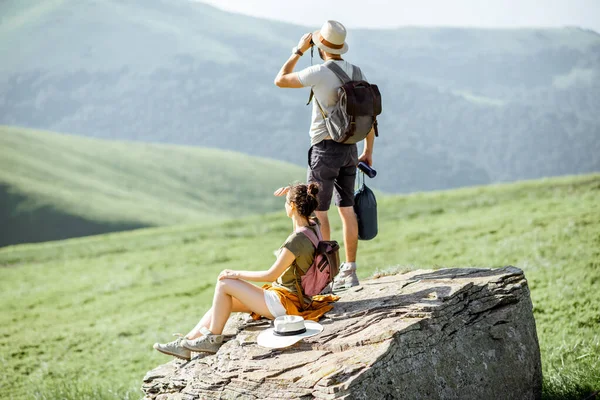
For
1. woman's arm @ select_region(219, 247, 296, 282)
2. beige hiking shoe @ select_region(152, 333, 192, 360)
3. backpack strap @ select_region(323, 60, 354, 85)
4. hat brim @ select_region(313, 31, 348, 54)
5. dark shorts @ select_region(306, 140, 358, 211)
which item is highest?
hat brim @ select_region(313, 31, 348, 54)

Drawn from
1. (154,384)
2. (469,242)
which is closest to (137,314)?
(469,242)

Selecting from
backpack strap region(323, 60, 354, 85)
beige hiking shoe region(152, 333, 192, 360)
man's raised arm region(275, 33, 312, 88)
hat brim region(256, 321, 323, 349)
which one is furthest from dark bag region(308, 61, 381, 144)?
beige hiking shoe region(152, 333, 192, 360)

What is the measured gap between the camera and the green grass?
11875mm

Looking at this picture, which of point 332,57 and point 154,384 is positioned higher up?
point 332,57

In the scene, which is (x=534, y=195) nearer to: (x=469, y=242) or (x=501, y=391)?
(x=469, y=242)

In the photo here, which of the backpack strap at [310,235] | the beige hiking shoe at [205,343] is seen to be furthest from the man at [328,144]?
the beige hiking shoe at [205,343]

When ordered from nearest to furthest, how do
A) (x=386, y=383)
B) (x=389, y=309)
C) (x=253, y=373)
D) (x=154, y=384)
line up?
(x=386, y=383) < (x=253, y=373) < (x=389, y=309) < (x=154, y=384)

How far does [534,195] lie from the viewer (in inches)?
997

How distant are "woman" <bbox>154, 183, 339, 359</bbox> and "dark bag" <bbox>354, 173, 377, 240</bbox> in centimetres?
152

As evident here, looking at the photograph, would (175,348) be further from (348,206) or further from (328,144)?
(328,144)

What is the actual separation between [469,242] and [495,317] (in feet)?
38.6

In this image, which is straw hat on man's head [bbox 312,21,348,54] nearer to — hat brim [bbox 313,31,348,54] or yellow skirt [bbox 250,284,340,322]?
hat brim [bbox 313,31,348,54]

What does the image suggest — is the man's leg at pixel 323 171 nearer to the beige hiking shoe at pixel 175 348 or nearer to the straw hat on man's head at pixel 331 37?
the straw hat on man's head at pixel 331 37

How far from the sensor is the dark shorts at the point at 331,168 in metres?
8.55
